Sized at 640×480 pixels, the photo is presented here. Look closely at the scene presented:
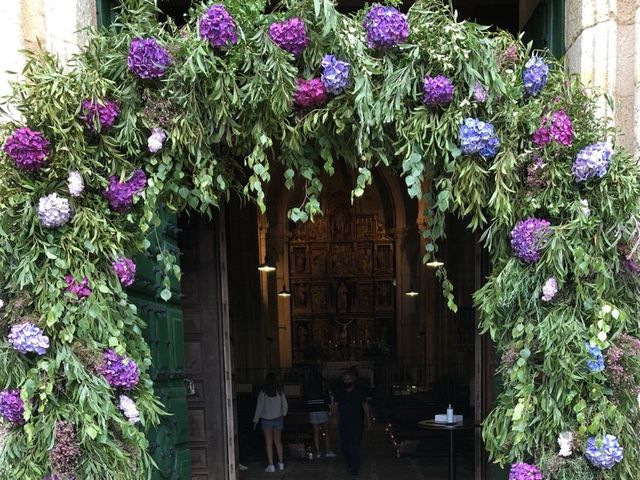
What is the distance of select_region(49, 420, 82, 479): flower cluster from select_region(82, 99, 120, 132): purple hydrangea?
3.99ft

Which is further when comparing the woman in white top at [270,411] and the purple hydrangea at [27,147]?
the woman in white top at [270,411]

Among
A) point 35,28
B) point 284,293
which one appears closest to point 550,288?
point 35,28

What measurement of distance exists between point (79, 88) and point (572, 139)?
2.00 metres

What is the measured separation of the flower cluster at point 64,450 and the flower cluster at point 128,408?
200 millimetres

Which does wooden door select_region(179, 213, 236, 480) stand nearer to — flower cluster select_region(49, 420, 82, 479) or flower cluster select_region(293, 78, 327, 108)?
flower cluster select_region(49, 420, 82, 479)

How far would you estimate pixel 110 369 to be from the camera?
7.89ft

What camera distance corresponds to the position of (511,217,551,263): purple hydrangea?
7.80 ft

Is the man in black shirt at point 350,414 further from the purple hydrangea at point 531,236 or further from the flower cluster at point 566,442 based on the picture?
the purple hydrangea at point 531,236

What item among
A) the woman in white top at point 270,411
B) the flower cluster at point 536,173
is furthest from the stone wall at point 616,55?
the woman in white top at point 270,411

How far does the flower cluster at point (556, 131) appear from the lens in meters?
2.32

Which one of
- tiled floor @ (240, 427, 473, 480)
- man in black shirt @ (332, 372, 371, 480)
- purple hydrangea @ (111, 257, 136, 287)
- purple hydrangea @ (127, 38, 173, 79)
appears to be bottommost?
tiled floor @ (240, 427, 473, 480)

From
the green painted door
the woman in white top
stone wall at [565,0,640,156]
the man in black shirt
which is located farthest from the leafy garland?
the woman in white top

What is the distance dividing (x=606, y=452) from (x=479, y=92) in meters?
1.53

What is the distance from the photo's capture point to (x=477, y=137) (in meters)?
2.31
